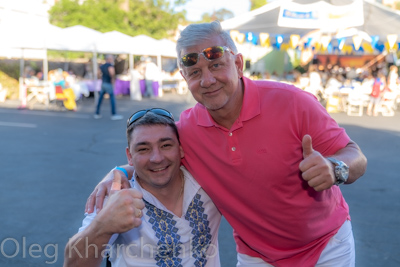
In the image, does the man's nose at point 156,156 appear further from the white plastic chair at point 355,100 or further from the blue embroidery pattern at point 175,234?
the white plastic chair at point 355,100

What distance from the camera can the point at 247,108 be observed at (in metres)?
2.37

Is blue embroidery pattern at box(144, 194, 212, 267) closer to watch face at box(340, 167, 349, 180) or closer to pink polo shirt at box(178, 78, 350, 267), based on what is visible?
pink polo shirt at box(178, 78, 350, 267)

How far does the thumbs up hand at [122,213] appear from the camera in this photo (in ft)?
6.38

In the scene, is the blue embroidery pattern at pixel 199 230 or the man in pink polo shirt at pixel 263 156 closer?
the man in pink polo shirt at pixel 263 156

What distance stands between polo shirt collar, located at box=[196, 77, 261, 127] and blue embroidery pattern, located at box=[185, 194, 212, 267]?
0.43 m

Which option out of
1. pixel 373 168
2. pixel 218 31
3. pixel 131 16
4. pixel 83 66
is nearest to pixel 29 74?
pixel 83 66

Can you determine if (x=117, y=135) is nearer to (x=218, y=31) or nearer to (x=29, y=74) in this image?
(x=218, y=31)

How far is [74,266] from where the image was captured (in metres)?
2.12

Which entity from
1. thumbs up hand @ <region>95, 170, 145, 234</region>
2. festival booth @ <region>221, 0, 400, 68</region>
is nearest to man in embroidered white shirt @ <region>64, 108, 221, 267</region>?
thumbs up hand @ <region>95, 170, 145, 234</region>

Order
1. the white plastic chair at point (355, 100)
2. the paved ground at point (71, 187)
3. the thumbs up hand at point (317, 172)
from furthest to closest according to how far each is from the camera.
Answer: the white plastic chair at point (355, 100), the paved ground at point (71, 187), the thumbs up hand at point (317, 172)

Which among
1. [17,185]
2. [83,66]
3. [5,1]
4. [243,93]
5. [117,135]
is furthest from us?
[5,1]

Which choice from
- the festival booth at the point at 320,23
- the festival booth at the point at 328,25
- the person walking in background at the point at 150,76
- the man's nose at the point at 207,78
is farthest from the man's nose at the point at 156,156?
the person walking in background at the point at 150,76

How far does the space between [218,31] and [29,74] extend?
68.3 ft

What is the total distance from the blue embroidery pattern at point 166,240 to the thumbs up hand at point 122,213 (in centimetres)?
45
